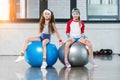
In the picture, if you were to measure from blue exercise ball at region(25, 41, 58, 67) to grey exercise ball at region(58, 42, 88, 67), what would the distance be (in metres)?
0.19

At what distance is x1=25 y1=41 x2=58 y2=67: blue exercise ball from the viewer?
5.32m

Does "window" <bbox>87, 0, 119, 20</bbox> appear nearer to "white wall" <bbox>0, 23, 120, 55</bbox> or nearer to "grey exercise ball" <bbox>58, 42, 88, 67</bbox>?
"white wall" <bbox>0, 23, 120, 55</bbox>

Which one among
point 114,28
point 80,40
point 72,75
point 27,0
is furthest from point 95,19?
point 72,75

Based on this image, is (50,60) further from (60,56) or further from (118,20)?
(118,20)

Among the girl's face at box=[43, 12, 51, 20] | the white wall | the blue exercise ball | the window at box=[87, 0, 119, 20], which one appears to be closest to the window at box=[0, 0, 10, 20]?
the white wall

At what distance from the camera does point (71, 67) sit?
5480mm

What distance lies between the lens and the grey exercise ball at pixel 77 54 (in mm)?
5312

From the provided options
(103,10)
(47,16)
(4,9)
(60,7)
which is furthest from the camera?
(103,10)

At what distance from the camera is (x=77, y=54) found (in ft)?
17.4

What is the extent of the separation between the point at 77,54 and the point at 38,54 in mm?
647

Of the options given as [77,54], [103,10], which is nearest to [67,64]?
[77,54]

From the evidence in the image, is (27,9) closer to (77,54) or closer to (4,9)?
(4,9)

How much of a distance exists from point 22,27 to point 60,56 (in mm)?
3131

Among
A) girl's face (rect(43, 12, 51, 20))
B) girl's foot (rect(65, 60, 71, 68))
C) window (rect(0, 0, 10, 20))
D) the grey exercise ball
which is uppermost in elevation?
window (rect(0, 0, 10, 20))
